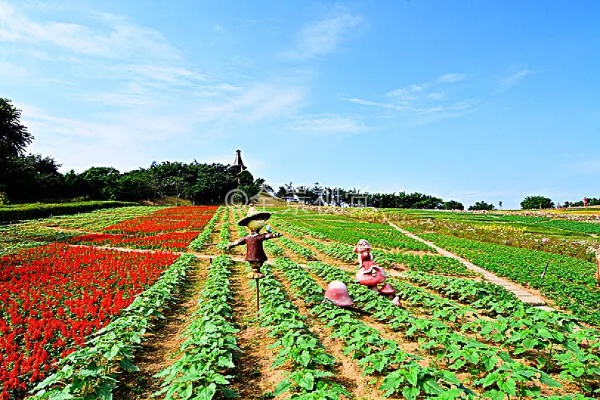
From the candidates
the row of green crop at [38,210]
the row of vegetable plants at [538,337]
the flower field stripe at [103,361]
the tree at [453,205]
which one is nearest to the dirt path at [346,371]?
the row of vegetable plants at [538,337]

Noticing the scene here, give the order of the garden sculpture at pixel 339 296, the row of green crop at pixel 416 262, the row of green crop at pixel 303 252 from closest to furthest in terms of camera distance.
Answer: the garden sculpture at pixel 339 296 → the row of green crop at pixel 416 262 → the row of green crop at pixel 303 252

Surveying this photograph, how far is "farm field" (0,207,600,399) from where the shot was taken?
479cm

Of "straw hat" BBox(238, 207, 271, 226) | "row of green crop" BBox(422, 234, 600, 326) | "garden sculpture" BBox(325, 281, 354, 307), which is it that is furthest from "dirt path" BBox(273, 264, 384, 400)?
"row of green crop" BBox(422, 234, 600, 326)

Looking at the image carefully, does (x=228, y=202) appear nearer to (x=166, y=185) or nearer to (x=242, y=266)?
(x=166, y=185)

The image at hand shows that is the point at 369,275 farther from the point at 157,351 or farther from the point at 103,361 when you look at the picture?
the point at 103,361

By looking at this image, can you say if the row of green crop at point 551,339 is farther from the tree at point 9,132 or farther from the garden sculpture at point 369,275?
the tree at point 9,132

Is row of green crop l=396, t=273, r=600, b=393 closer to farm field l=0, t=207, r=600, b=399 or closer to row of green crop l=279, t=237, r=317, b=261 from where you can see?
farm field l=0, t=207, r=600, b=399

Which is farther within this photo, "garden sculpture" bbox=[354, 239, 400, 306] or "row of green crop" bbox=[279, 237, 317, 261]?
"row of green crop" bbox=[279, 237, 317, 261]

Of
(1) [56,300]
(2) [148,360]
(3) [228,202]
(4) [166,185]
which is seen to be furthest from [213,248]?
(4) [166,185]

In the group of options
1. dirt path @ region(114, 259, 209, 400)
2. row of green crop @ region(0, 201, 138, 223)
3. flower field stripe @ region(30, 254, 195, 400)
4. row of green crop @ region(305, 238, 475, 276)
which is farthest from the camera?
row of green crop @ region(0, 201, 138, 223)

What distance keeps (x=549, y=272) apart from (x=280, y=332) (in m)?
12.5

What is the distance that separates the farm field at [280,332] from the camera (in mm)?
4785

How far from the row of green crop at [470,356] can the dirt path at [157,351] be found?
395cm

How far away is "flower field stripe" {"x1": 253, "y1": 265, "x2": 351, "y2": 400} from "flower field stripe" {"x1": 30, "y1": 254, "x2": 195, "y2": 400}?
206 cm
